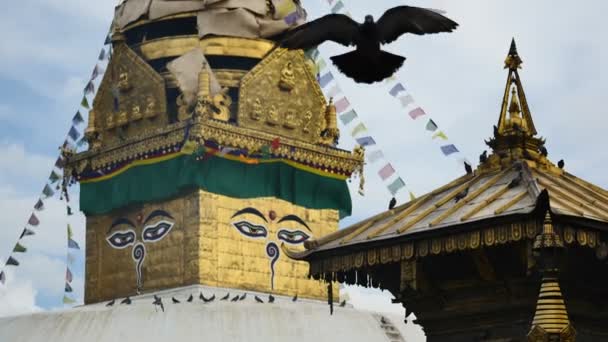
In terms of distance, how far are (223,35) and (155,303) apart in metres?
6.74

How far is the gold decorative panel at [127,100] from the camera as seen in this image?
27.5m

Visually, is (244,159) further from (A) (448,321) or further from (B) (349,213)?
(A) (448,321)

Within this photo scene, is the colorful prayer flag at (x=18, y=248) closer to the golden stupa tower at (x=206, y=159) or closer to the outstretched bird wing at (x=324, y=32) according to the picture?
the golden stupa tower at (x=206, y=159)

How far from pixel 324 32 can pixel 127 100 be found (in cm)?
1749

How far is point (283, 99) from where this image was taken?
28078mm

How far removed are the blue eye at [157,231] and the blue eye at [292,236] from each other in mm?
2311

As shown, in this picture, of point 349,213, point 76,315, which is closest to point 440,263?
point 76,315

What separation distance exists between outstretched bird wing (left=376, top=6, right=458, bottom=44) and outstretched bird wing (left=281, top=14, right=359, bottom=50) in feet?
0.83

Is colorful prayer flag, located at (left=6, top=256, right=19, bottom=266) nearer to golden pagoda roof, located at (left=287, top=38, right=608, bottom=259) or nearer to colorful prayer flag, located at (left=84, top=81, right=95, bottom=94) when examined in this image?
colorful prayer flag, located at (left=84, top=81, right=95, bottom=94)

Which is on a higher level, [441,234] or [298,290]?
[298,290]

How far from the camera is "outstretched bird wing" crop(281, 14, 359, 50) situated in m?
11.2

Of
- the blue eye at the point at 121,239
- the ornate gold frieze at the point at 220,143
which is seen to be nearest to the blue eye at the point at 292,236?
the ornate gold frieze at the point at 220,143

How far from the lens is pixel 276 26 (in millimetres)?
28312

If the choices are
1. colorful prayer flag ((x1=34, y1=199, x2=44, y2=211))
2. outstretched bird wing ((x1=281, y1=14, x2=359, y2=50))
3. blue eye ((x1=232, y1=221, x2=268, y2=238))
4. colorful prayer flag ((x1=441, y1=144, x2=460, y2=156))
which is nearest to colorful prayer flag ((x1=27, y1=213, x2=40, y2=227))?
colorful prayer flag ((x1=34, y1=199, x2=44, y2=211))
